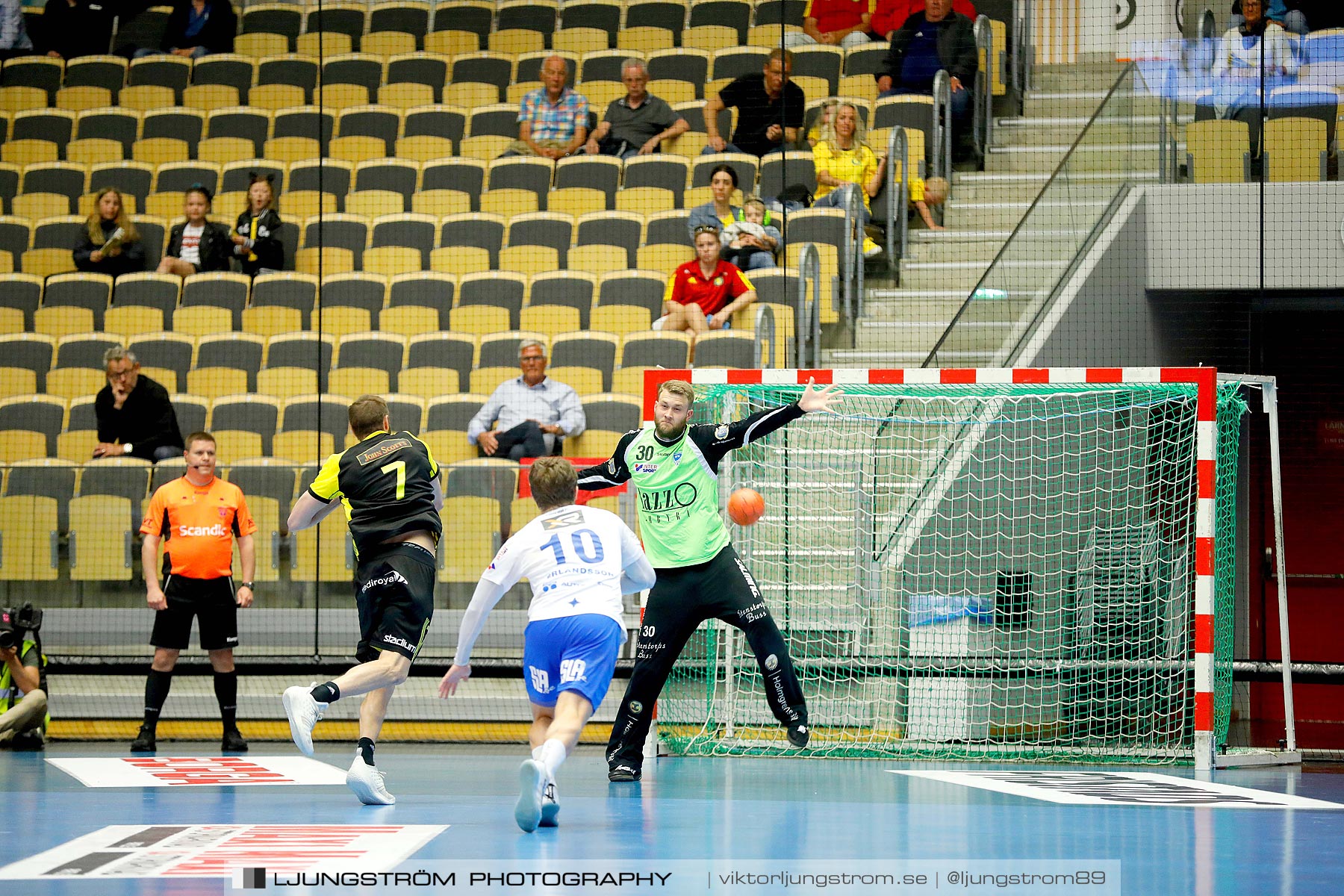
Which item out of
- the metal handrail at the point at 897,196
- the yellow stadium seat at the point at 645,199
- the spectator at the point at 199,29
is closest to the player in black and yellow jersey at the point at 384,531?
the metal handrail at the point at 897,196

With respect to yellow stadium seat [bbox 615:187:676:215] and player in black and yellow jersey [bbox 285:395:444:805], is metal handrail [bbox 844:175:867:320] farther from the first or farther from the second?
player in black and yellow jersey [bbox 285:395:444:805]

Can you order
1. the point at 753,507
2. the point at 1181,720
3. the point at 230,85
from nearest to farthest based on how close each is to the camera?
the point at 753,507 → the point at 1181,720 → the point at 230,85

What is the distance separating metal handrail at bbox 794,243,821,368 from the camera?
34.7 feet

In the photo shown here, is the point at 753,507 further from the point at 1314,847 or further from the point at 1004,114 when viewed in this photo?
the point at 1004,114

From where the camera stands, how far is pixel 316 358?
11.8 m

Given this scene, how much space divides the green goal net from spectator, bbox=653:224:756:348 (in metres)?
1.65

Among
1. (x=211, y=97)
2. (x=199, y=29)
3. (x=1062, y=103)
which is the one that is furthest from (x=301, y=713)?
(x=199, y=29)

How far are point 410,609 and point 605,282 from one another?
5.64m

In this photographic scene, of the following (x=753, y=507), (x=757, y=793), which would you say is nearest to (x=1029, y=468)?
(x=753, y=507)

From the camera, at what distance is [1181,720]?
894 cm

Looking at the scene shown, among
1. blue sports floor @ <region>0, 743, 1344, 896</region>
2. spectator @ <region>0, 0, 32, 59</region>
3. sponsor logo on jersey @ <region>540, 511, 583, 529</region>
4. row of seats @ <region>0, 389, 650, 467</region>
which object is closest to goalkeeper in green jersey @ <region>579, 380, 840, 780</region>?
blue sports floor @ <region>0, 743, 1344, 896</region>

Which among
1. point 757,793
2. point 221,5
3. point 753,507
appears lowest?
point 757,793

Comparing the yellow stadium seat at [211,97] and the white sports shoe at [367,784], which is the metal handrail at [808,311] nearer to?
the white sports shoe at [367,784]

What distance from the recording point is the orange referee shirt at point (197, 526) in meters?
8.91
